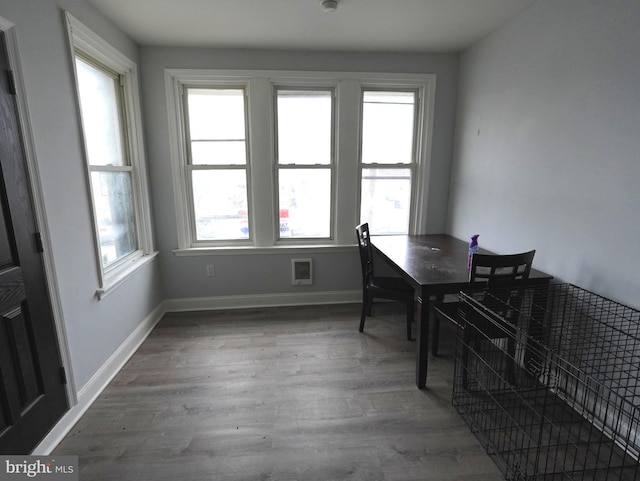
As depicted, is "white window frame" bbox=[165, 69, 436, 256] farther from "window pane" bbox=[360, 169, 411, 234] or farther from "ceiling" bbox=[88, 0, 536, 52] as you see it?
"ceiling" bbox=[88, 0, 536, 52]

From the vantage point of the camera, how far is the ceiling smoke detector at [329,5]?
208cm

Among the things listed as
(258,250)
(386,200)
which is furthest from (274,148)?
(386,200)

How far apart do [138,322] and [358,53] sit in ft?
10.1

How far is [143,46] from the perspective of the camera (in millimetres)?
2799

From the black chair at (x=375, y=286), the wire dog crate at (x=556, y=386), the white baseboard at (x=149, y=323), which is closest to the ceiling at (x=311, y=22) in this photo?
the black chair at (x=375, y=286)

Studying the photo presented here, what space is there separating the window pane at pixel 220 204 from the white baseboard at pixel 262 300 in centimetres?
63

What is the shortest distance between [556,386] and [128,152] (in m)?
3.36

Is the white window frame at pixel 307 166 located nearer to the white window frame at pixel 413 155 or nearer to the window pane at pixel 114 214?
the white window frame at pixel 413 155

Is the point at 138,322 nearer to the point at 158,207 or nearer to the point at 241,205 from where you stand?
the point at 158,207

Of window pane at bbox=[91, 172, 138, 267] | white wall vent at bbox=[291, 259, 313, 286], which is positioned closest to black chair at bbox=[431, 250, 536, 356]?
white wall vent at bbox=[291, 259, 313, 286]

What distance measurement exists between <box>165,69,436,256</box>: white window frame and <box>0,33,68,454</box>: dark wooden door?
5.04ft

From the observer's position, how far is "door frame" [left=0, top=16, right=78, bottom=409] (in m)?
1.48

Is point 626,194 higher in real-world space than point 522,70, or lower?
lower

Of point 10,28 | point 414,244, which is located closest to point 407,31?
point 414,244
